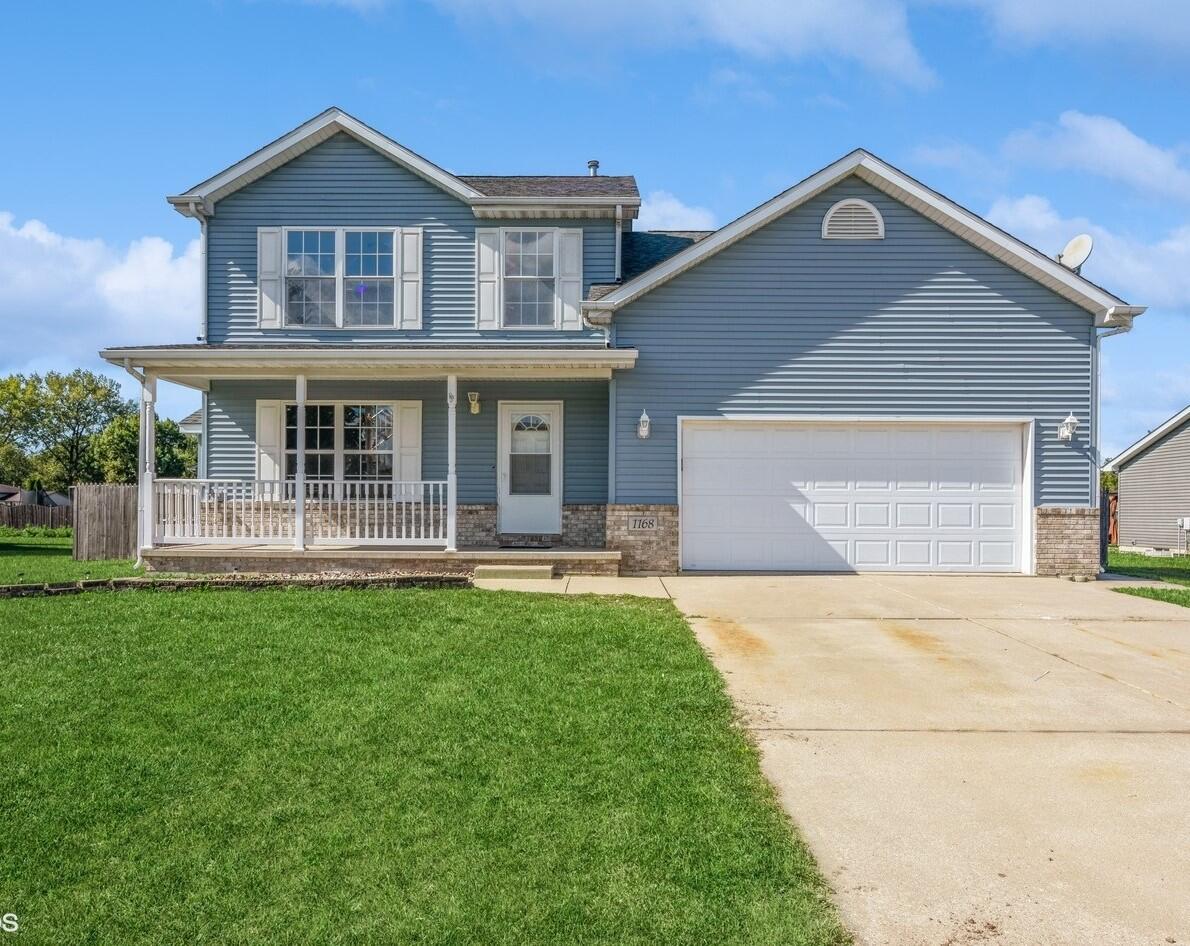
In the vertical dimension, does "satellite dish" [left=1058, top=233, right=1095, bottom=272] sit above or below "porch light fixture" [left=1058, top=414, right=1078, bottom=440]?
above

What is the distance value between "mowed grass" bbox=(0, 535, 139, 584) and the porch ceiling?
3113 mm

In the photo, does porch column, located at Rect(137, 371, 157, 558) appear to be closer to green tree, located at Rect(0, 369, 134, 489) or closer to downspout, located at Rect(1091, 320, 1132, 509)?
downspout, located at Rect(1091, 320, 1132, 509)

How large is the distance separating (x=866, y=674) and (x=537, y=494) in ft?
26.8

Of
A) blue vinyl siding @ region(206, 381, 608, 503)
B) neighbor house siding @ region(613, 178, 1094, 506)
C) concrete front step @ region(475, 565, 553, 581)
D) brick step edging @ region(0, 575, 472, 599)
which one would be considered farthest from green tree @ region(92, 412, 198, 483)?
neighbor house siding @ region(613, 178, 1094, 506)

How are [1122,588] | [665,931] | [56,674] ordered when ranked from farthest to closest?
[1122,588]
[56,674]
[665,931]

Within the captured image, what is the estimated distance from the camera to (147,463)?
1216 centimetres

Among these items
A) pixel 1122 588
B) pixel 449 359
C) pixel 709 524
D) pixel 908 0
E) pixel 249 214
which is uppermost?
pixel 908 0

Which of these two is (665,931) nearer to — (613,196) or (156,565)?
(156,565)

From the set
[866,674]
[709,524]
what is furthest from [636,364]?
[866,674]

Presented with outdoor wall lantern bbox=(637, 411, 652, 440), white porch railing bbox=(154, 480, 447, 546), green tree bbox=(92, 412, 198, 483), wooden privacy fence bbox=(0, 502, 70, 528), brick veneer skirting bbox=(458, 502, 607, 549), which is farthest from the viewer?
green tree bbox=(92, 412, 198, 483)

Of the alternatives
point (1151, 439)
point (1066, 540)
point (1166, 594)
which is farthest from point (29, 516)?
point (1151, 439)

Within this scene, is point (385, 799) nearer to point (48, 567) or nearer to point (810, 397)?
point (810, 397)

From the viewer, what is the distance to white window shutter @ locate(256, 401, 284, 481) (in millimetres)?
13930

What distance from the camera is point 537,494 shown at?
13742 millimetres
